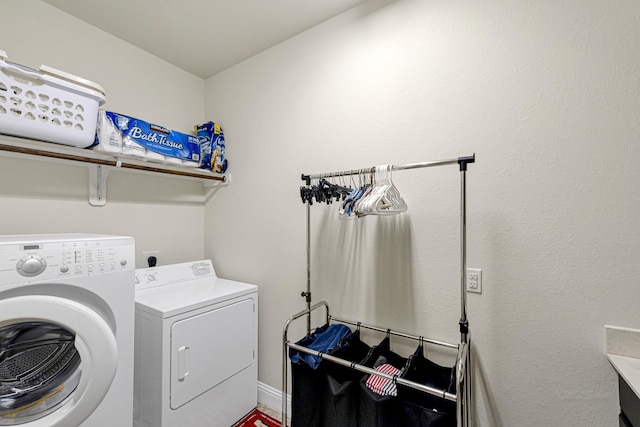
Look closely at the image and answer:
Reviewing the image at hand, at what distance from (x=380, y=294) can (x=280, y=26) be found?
5.99 feet

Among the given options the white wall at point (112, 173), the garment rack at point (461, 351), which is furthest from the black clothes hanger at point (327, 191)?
the white wall at point (112, 173)

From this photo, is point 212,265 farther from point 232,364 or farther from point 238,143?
point 238,143

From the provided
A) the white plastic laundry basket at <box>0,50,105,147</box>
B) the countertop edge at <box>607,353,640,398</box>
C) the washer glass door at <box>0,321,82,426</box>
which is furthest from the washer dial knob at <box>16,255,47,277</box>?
the countertop edge at <box>607,353,640,398</box>

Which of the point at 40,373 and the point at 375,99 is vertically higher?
the point at 375,99

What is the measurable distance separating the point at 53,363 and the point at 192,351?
57 cm

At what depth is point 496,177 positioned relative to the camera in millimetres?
1304

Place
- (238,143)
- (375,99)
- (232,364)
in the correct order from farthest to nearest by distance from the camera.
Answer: (238,143) < (232,364) < (375,99)

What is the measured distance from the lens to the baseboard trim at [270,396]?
77.5 inches

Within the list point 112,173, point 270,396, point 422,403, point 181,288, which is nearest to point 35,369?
point 181,288

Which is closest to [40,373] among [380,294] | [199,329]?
[199,329]

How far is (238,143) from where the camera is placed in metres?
2.29

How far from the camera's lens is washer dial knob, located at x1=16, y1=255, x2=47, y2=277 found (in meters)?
1.02

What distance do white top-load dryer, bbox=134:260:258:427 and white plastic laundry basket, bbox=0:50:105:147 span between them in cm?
91

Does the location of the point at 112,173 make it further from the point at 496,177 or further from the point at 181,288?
the point at 496,177
